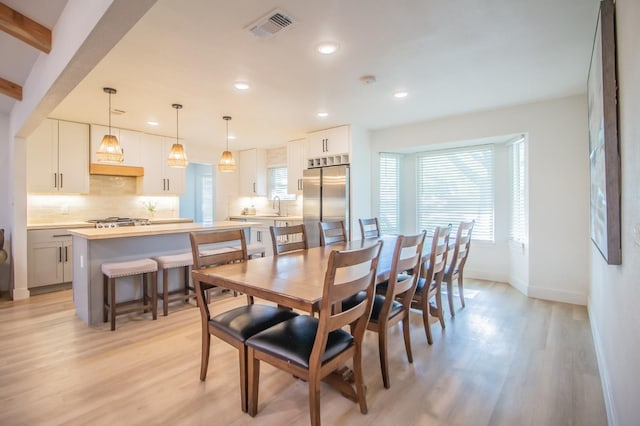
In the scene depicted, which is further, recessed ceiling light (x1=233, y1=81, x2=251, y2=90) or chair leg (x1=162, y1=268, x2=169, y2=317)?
chair leg (x1=162, y1=268, x2=169, y2=317)

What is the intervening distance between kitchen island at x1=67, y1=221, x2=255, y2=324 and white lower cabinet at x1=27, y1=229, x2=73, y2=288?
3.99ft

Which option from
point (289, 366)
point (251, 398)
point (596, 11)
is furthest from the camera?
point (596, 11)

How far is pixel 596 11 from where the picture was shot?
2.08 meters

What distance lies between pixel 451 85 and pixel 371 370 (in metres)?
2.86

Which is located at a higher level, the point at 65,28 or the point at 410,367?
the point at 65,28

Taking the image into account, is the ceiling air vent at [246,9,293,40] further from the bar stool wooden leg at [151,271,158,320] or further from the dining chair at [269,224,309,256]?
the bar stool wooden leg at [151,271,158,320]

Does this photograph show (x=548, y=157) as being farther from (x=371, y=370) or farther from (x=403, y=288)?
(x=371, y=370)

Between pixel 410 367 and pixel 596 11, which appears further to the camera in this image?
pixel 410 367

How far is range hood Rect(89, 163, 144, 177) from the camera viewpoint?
4.97 meters

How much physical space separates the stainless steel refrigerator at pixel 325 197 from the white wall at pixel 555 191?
7.08 feet

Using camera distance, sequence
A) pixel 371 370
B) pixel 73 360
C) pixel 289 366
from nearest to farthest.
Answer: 1. pixel 289 366
2. pixel 371 370
3. pixel 73 360

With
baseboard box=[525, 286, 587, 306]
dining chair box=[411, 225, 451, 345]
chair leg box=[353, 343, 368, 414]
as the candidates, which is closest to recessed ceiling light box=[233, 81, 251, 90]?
dining chair box=[411, 225, 451, 345]

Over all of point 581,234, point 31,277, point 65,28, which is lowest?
point 31,277

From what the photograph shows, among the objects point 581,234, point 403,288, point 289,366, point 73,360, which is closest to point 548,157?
point 581,234
